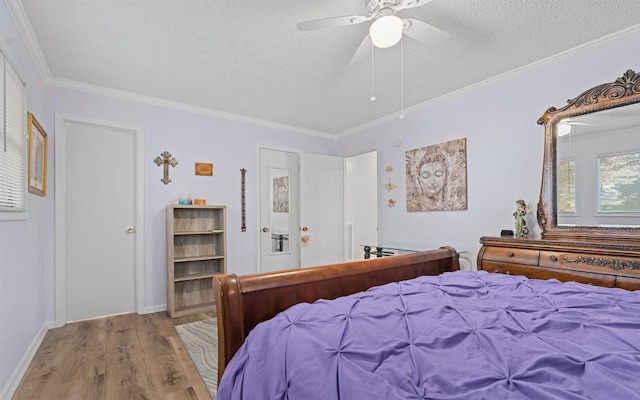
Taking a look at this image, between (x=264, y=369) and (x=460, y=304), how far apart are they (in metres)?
0.84

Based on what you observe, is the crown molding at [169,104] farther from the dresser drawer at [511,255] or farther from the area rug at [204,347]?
the dresser drawer at [511,255]

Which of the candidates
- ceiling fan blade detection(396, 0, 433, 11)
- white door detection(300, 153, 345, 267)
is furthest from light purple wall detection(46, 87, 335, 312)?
ceiling fan blade detection(396, 0, 433, 11)

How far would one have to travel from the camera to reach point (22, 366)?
2.16 meters

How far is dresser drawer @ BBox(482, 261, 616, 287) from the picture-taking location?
209cm

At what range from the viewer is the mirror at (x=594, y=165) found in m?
2.29

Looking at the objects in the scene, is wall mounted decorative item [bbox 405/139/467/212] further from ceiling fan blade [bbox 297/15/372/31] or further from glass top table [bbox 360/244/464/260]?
ceiling fan blade [bbox 297/15/372/31]

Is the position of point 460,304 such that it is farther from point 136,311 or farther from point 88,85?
point 88,85

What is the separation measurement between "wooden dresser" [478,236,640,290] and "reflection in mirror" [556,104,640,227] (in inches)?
11.9

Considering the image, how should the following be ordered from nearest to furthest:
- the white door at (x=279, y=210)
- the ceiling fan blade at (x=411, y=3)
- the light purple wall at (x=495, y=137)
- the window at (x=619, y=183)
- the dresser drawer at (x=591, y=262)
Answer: the ceiling fan blade at (x=411, y=3)
the dresser drawer at (x=591, y=262)
the window at (x=619, y=183)
the light purple wall at (x=495, y=137)
the white door at (x=279, y=210)

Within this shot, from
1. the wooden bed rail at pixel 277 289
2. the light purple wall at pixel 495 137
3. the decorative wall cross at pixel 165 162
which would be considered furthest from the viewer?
the decorative wall cross at pixel 165 162

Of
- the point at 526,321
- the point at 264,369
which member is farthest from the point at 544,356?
the point at 264,369

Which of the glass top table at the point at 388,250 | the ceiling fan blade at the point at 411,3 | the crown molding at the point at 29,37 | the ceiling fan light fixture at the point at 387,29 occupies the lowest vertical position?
the glass top table at the point at 388,250

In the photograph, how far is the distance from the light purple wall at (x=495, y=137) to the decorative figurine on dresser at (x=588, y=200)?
0.13 meters

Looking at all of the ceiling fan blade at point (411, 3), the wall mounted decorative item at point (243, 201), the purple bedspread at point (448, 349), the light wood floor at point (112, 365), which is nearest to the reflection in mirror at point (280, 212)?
the wall mounted decorative item at point (243, 201)
